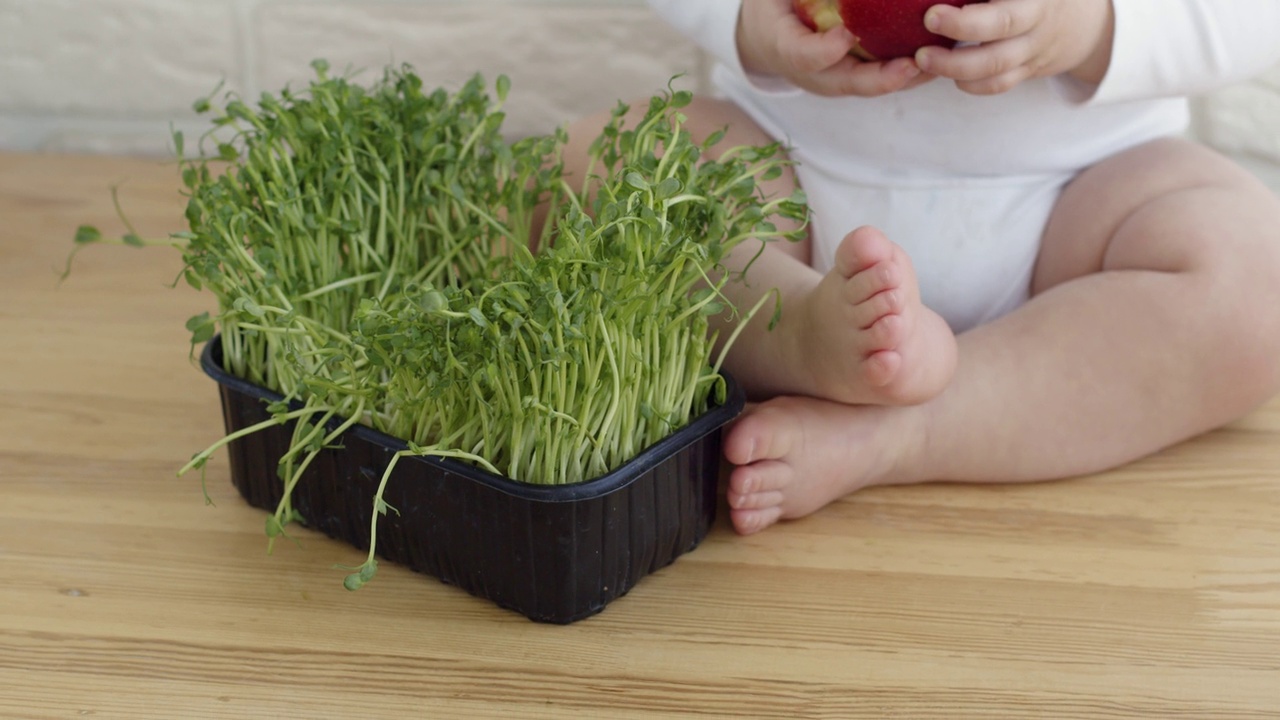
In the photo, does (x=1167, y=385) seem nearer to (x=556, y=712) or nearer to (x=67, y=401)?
(x=556, y=712)

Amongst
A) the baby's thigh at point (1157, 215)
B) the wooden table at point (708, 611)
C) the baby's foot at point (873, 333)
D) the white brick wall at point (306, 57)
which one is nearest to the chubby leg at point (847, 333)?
the baby's foot at point (873, 333)

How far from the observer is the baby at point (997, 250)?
0.83m

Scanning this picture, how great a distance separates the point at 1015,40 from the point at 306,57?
99 centimetres

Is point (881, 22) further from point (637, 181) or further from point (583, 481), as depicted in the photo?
point (583, 481)

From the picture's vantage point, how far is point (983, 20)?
2.74 feet

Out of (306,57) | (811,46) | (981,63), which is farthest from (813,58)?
(306,57)

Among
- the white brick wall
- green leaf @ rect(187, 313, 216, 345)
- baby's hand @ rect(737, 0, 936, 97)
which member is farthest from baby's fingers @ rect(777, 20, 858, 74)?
the white brick wall

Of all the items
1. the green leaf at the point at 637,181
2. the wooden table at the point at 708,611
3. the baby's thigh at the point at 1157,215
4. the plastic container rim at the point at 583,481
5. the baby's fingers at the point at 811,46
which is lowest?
the wooden table at the point at 708,611

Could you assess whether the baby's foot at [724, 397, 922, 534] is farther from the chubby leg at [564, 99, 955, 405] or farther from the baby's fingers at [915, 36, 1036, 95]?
the baby's fingers at [915, 36, 1036, 95]

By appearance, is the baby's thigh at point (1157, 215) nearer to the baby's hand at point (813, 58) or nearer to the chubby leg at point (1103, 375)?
the chubby leg at point (1103, 375)

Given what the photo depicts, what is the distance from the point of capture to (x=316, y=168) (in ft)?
2.88

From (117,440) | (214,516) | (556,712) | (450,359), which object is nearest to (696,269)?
(450,359)

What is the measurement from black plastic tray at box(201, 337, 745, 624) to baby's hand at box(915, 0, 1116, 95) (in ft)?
0.88

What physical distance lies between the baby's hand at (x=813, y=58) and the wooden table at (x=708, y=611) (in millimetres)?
291
